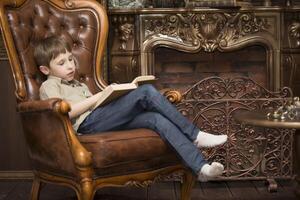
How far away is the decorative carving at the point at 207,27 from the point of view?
4.06 m

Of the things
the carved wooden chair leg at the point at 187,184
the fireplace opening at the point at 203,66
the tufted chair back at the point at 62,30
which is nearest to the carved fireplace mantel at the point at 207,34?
the fireplace opening at the point at 203,66

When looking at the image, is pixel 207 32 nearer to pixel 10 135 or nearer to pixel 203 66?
pixel 203 66

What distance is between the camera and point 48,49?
112 inches

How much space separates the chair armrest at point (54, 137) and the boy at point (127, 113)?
0.12m

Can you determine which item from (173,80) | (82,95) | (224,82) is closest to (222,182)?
(224,82)

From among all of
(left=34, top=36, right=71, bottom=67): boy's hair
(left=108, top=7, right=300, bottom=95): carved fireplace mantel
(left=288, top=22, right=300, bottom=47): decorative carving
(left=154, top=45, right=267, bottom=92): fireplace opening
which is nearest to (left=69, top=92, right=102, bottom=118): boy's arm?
(left=34, top=36, right=71, bottom=67): boy's hair

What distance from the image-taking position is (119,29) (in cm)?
416

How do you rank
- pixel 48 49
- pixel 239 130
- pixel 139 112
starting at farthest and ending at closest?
pixel 239 130 < pixel 48 49 < pixel 139 112

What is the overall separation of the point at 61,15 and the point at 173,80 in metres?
1.30

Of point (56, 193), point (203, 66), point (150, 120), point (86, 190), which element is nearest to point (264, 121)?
point (150, 120)

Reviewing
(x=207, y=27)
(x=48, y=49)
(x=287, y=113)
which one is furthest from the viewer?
(x=207, y=27)

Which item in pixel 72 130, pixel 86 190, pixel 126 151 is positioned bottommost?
pixel 86 190

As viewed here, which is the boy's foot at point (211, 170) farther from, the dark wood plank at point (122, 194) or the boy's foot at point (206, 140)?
the dark wood plank at point (122, 194)

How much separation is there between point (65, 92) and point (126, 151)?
500 mm
